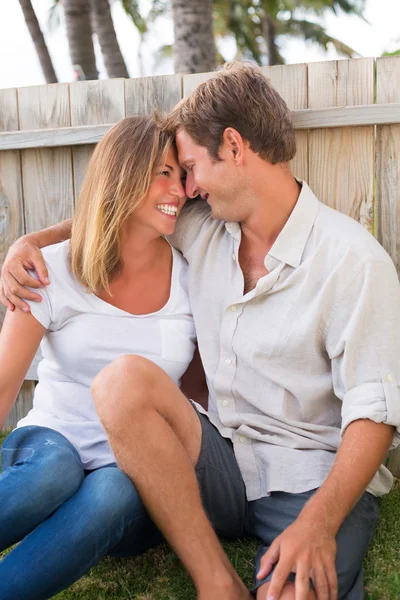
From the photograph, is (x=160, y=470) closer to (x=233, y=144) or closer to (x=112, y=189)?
(x=112, y=189)

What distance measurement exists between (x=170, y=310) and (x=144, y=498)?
2.24 ft

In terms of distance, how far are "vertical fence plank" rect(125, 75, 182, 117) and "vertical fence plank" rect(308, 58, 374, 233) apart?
553 millimetres

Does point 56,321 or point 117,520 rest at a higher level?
point 56,321

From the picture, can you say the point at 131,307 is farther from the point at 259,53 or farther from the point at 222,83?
the point at 259,53

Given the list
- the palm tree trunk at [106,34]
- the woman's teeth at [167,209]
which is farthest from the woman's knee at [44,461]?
the palm tree trunk at [106,34]

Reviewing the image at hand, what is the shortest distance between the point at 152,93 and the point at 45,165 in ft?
1.98

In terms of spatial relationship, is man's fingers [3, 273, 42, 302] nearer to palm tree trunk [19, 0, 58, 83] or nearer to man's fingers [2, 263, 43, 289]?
man's fingers [2, 263, 43, 289]

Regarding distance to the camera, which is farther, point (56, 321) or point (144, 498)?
point (56, 321)

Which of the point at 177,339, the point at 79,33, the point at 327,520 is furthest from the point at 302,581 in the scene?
Answer: the point at 79,33

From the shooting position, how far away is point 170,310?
2486 mm

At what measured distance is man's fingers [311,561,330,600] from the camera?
1859 millimetres

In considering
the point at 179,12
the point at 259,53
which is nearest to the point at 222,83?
the point at 179,12

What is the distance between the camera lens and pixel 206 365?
2.43 m

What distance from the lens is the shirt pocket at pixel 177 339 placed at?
244 cm
